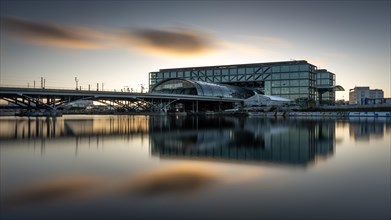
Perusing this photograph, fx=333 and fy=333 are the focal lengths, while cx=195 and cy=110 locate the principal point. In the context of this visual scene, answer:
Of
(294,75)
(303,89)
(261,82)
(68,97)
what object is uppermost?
(294,75)

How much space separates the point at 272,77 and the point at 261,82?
8.11m

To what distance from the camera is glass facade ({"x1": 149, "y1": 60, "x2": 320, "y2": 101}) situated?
139m

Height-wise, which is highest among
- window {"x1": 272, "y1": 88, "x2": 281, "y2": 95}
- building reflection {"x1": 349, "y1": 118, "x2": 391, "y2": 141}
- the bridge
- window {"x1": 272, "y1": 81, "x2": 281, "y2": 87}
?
window {"x1": 272, "y1": 81, "x2": 281, "y2": 87}

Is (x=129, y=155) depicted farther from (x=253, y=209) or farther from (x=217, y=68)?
Result: (x=217, y=68)

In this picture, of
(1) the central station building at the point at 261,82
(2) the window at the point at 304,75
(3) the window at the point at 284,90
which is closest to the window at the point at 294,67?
(1) the central station building at the point at 261,82

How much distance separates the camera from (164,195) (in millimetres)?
10195

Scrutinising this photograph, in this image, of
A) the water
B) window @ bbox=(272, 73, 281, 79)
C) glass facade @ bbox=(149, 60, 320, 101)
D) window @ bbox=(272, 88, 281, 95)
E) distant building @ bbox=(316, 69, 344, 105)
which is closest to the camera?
the water

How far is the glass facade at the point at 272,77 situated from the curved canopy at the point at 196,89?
9.66 metres

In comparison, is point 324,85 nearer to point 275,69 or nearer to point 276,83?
point 276,83

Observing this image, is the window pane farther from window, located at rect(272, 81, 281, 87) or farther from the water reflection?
the water reflection

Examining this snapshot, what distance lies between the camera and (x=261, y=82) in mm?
150125

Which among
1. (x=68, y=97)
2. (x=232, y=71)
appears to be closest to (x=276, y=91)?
(x=232, y=71)

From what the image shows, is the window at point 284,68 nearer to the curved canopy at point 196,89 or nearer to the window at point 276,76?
the window at point 276,76

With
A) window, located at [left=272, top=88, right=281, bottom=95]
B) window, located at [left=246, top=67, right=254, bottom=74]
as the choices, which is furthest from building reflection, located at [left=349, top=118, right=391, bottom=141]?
window, located at [left=246, top=67, right=254, bottom=74]
